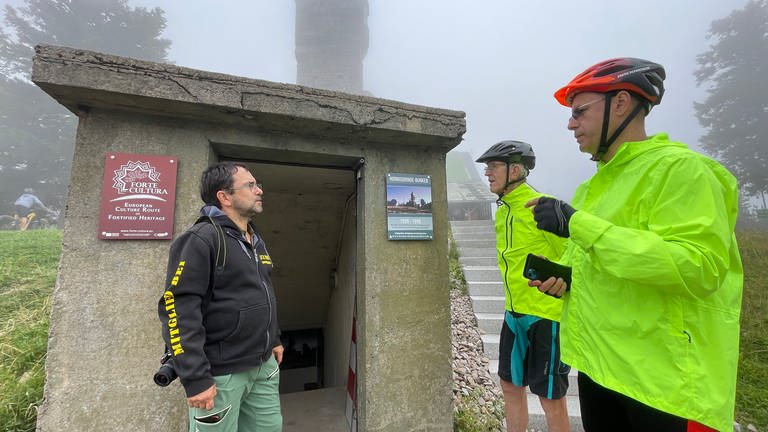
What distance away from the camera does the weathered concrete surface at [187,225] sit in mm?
2344

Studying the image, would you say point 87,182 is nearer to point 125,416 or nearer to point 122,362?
point 122,362

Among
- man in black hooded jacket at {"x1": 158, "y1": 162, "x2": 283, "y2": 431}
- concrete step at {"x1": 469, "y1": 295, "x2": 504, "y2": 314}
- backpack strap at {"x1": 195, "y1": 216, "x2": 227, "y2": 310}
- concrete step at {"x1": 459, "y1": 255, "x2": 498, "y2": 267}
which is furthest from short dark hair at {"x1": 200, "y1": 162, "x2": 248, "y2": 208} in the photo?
concrete step at {"x1": 459, "y1": 255, "x2": 498, "y2": 267}

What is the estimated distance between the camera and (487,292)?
632cm

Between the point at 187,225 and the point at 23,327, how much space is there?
400 cm

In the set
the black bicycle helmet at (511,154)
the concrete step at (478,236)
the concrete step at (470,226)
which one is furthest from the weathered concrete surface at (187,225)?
the concrete step at (470,226)

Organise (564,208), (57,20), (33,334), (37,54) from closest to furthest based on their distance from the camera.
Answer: (564,208) < (37,54) < (33,334) < (57,20)

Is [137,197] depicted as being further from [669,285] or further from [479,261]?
[479,261]

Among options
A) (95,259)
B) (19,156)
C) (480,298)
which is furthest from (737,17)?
(19,156)

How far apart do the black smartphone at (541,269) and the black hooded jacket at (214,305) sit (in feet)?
5.16

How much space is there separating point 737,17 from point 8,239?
46423 millimetres

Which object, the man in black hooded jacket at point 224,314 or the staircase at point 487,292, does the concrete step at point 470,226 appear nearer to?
the staircase at point 487,292

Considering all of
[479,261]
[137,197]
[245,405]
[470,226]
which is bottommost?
[245,405]

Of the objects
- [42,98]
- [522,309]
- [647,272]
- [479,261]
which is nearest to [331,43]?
[42,98]

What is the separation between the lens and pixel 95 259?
7.97 ft
